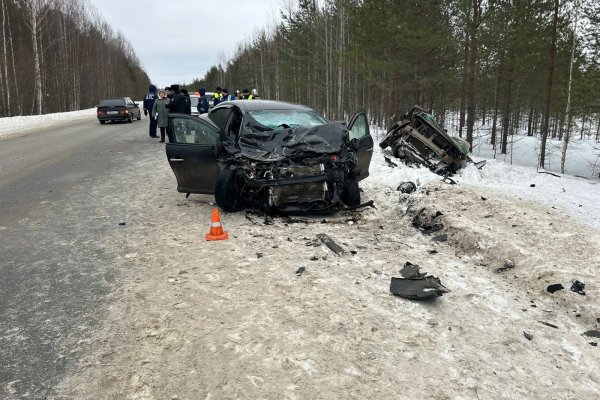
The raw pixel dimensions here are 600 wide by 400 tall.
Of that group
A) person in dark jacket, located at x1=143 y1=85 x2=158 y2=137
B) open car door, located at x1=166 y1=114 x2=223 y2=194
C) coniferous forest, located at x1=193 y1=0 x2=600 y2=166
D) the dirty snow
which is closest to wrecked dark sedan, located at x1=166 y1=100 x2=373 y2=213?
open car door, located at x1=166 y1=114 x2=223 y2=194

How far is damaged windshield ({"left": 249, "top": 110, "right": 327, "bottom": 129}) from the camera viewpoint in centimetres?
670

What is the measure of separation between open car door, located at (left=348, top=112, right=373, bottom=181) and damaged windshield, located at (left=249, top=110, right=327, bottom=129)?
0.52 meters

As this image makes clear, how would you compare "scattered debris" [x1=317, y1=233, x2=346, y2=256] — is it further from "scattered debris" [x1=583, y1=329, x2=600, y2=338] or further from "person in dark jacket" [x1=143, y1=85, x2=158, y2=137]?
"person in dark jacket" [x1=143, y1=85, x2=158, y2=137]

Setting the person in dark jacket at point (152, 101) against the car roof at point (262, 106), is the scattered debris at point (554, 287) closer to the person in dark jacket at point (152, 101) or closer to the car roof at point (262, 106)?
the car roof at point (262, 106)

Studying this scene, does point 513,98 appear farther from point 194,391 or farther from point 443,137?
point 194,391

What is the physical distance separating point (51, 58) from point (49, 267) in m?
50.0

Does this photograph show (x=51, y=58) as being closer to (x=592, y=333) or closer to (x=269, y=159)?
(x=269, y=159)

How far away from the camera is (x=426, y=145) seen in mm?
10617

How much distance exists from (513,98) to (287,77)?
18993 millimetres

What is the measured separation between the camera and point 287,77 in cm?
3734

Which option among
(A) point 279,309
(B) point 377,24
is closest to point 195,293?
(A) point 279,309

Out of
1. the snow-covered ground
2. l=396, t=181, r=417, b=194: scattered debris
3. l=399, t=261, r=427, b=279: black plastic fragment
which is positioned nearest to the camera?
l=399, t=261, r=427, b=279: black plastic fragment

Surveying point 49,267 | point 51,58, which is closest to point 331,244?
point 49,267

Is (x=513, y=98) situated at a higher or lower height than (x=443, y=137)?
higher
